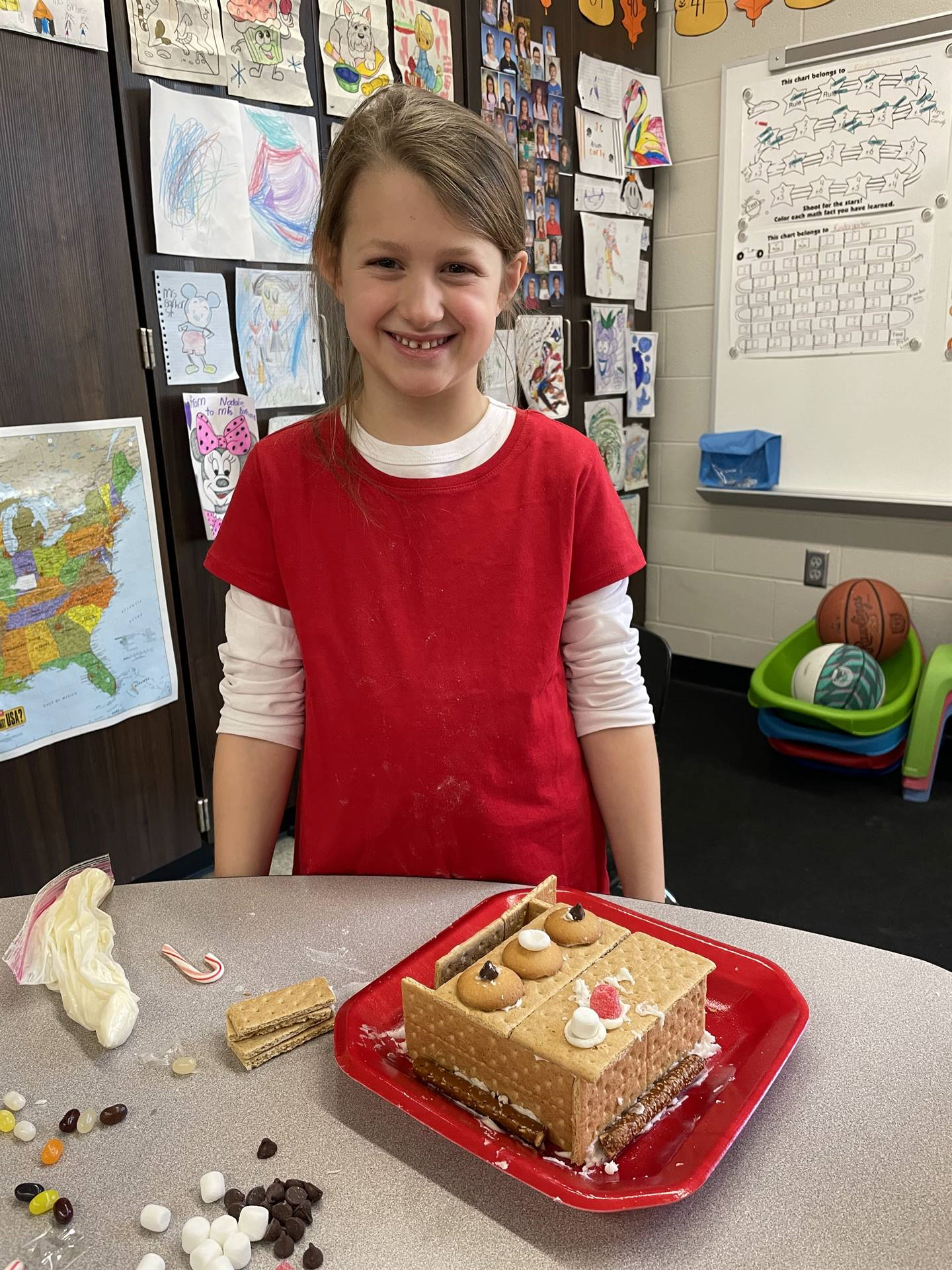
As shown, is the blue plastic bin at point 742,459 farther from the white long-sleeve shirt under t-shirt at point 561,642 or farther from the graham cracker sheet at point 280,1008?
the graham cracker sheet at point 280,1008

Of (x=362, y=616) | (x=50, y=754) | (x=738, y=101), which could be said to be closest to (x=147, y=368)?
(x=50, y=754)

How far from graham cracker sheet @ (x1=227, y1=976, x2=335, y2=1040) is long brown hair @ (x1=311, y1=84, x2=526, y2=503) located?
0.53 metres

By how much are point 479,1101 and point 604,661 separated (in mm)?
536

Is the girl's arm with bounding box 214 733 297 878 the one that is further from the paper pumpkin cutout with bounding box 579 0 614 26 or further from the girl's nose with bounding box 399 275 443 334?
the paper pumpkin cutout with bounding box 579 0 614 26

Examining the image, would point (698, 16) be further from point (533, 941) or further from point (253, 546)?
point (533, 941)

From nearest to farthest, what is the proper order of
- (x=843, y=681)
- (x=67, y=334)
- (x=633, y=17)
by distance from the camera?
(x=67, y=334) < (x=843, y=681) < (x=633, y=17)

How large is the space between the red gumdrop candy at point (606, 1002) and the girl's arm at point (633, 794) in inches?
17.3

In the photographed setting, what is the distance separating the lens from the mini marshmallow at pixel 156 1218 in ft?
→ 1.92

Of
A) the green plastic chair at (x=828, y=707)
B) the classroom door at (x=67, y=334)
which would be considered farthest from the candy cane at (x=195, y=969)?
the green plastic chair at (x=828, y=707)

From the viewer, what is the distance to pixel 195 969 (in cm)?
84

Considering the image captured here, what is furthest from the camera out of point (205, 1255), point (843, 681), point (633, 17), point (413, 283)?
point (633, 17)

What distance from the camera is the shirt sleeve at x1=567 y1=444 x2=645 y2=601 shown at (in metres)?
1.06

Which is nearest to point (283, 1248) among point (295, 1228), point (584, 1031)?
point (295, 1228)

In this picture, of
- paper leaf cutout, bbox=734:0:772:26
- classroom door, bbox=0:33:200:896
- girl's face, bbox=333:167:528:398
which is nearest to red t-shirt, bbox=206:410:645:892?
girl's face, bbox=333:167:528:398
